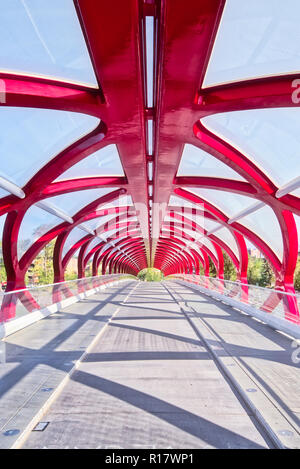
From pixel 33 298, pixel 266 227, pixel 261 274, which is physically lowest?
pixel 261 274

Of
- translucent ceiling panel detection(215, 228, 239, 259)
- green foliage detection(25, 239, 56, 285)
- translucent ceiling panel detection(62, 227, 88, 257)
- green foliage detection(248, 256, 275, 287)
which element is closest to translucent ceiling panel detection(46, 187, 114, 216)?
translucent ceiling panel detection(62, 227, 88, 257)

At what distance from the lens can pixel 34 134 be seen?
9742 millimetres

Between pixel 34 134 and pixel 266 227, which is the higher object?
pixel 34 134

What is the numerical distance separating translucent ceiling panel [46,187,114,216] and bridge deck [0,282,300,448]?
8241mm

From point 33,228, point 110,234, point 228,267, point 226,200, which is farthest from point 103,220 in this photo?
point 228,267

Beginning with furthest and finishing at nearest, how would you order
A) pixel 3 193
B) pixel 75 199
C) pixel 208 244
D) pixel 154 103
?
1. pixel 208 244
2. pixel 75 199
3. pixel 3 193
4. pixel 154 103

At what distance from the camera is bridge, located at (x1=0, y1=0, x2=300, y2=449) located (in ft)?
14.4

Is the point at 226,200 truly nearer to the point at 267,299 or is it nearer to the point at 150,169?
the point at 150,169

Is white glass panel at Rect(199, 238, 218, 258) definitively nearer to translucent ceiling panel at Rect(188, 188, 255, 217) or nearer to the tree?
translucent ceiling panel at Rect(188, 188, 255, 217)

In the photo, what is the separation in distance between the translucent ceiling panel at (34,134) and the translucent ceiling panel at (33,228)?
7.67 meters

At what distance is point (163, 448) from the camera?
140 inches

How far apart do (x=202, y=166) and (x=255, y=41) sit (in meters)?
7.36
